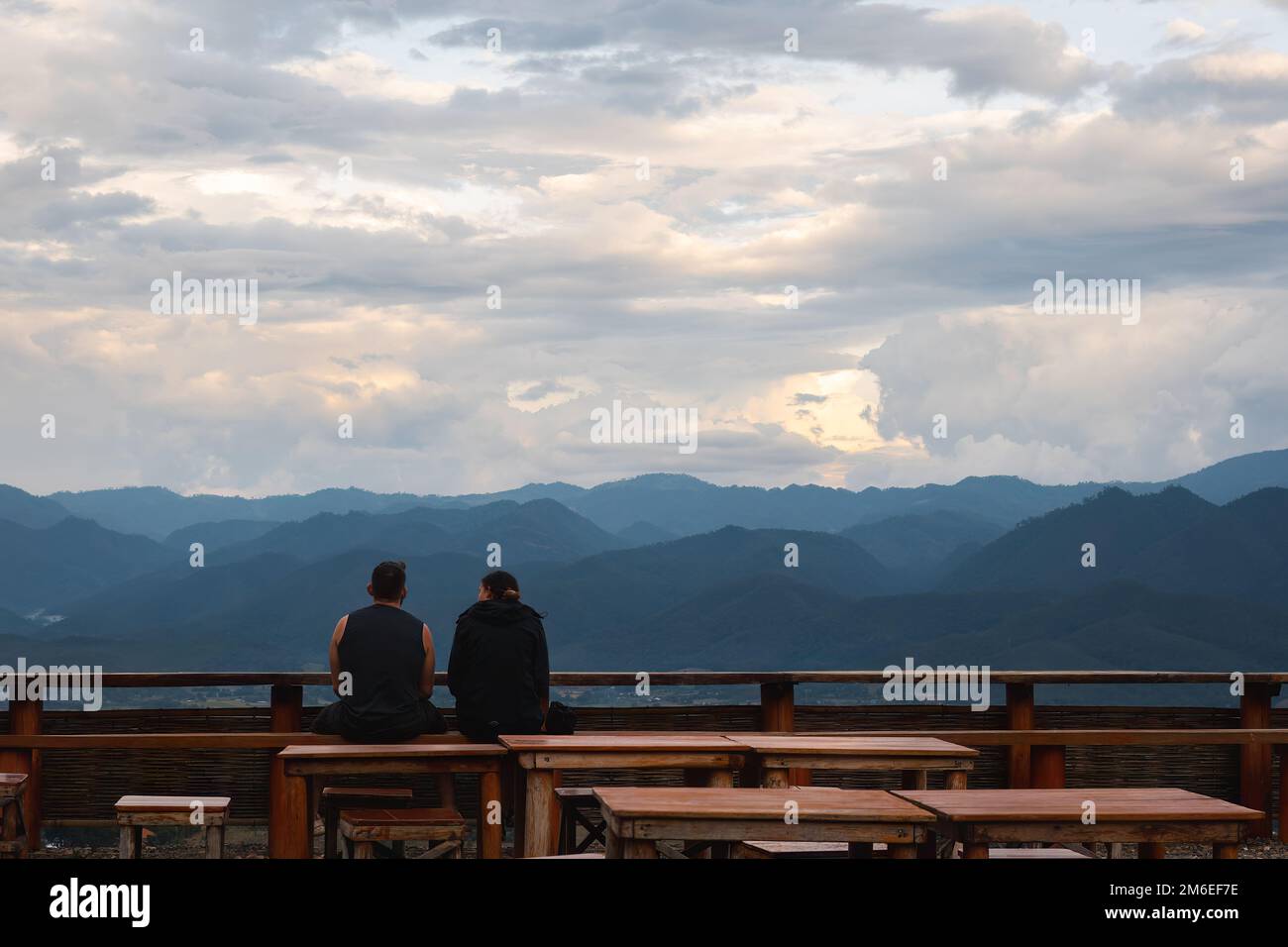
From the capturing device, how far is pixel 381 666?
798cm

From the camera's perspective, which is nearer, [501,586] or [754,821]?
[754,821]

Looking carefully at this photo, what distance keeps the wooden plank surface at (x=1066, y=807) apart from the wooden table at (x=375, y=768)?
232 cm

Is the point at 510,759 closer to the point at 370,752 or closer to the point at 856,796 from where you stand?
the point at 370,752

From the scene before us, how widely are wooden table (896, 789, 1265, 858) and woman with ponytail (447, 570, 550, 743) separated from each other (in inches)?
105

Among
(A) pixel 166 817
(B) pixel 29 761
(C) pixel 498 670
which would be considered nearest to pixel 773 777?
(C) pixel 498 670

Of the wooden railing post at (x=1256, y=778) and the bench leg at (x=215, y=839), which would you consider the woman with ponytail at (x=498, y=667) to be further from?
the wooden railing post at (x=1256, y=778)

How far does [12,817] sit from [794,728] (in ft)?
15.5

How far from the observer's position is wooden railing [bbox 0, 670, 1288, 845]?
858 cm

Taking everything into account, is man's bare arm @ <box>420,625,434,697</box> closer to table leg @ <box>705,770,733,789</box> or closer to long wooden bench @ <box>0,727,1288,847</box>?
long wooden bench @ <box>0,727,1288,847</box>

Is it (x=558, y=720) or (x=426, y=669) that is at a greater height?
(x=426, y=669)

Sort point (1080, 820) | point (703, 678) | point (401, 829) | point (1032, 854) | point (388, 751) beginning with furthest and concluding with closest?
point (703, 678) → point (388, 751) → point (401, 829) → point (1032, 854) → point (1080, 820)

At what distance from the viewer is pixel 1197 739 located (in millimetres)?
9633

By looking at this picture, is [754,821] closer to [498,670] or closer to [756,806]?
[756,806]
